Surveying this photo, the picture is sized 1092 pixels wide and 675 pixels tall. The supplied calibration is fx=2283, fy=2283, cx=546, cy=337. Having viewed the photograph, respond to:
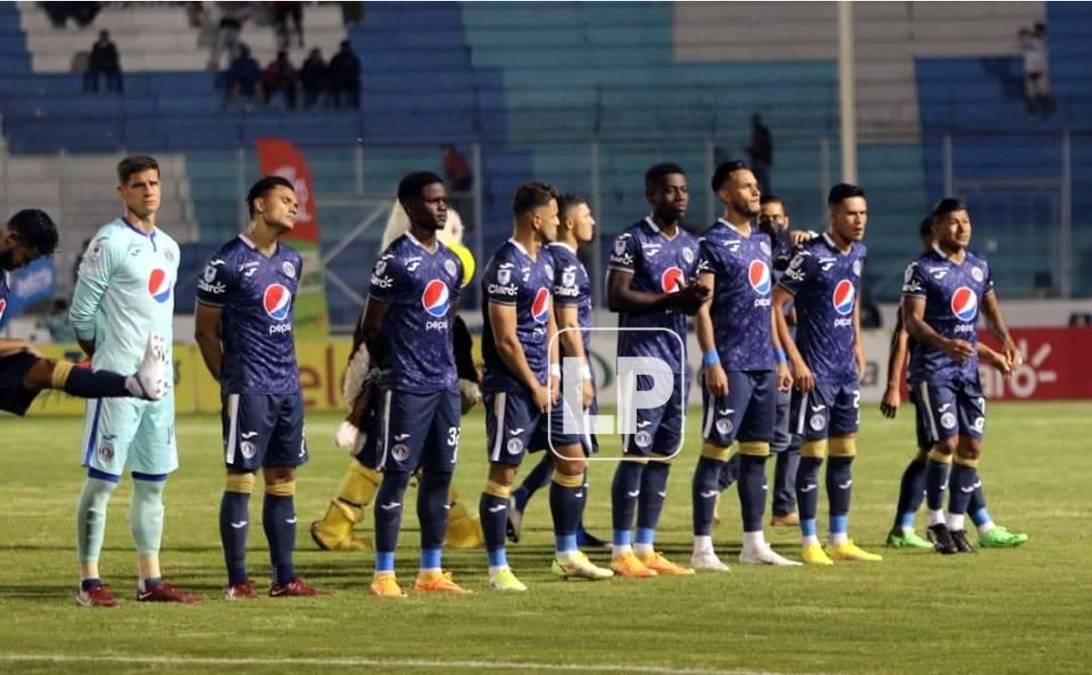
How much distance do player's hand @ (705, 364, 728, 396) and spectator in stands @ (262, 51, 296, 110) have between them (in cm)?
2670

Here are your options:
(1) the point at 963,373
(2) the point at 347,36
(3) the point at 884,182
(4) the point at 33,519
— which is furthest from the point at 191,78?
(1) the point at 963,373

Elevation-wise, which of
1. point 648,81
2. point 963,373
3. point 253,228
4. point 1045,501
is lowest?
point 1045,501

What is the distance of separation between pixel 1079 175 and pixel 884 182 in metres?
3.20

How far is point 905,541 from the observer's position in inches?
558

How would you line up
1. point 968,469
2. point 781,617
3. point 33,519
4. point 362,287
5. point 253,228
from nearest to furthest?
point 781,617
point 253,228
point 968,469
point 33,519
point 362,287

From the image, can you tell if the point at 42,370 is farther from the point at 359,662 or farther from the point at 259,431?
the point at 359,662

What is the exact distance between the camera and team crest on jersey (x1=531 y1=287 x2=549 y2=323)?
11.9 meters

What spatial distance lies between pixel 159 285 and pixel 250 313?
0.47m

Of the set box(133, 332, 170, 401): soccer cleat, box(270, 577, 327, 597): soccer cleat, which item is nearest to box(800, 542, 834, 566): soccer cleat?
box(270, 577, 327, 597): soccer cleat

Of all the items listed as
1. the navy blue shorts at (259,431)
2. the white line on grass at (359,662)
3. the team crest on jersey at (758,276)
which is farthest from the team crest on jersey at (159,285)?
the team crest on jersey at (758,276)

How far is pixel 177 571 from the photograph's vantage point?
12766mm

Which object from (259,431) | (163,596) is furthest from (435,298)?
(163,596)

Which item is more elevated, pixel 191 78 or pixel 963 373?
pixel 191 78

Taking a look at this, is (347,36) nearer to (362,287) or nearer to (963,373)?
(362,287)
